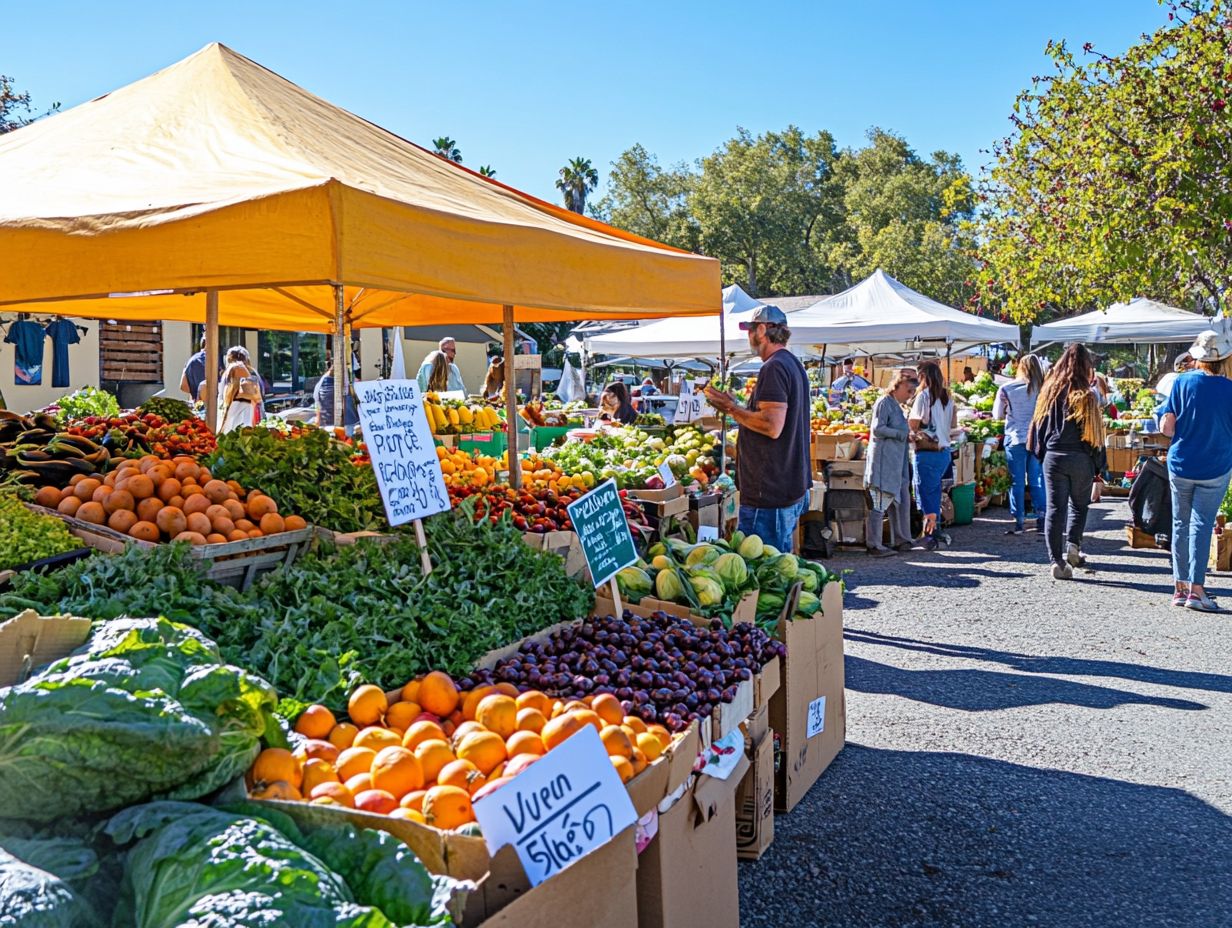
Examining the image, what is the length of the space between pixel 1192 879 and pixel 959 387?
14893 millimetres

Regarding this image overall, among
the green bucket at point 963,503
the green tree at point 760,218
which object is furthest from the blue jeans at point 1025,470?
the green tree at point 760,218

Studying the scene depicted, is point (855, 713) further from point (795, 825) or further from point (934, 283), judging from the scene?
point (934, 283)

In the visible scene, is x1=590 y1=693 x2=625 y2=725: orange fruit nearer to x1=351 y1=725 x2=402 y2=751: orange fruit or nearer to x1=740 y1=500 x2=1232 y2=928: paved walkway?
x1=351 y1=725 x2=402 y2=751: orange fruit

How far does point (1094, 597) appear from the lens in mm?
7719

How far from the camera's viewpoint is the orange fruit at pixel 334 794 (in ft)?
6.86

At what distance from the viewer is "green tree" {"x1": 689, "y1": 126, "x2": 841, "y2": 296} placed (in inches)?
1913

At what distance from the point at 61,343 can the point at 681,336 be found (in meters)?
9.76

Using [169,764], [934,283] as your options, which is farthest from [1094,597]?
[934,283]

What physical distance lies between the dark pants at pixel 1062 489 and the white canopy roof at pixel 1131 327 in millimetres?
9188

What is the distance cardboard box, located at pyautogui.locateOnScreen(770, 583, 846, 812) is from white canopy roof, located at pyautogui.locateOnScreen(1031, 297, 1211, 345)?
14008mm

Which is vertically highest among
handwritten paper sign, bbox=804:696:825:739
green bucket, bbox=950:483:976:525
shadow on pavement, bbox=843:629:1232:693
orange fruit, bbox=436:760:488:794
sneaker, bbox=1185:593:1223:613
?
orange fruit, bbox=436:760:488:794

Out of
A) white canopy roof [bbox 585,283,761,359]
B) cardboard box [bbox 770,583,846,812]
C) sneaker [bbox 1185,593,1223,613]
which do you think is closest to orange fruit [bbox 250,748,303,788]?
cardboard box [bbox 770,583,846,812]

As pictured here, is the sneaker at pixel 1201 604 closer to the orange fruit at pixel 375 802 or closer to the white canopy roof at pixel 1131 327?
the orange fruit at pixel 375 802

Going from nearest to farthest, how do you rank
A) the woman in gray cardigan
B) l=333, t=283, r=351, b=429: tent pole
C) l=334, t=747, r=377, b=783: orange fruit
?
l=334, t=747, r=377, b=783: orange fruit < l=333, t=283, r=351, b=429: tent pole < the woman in gray cardigan
